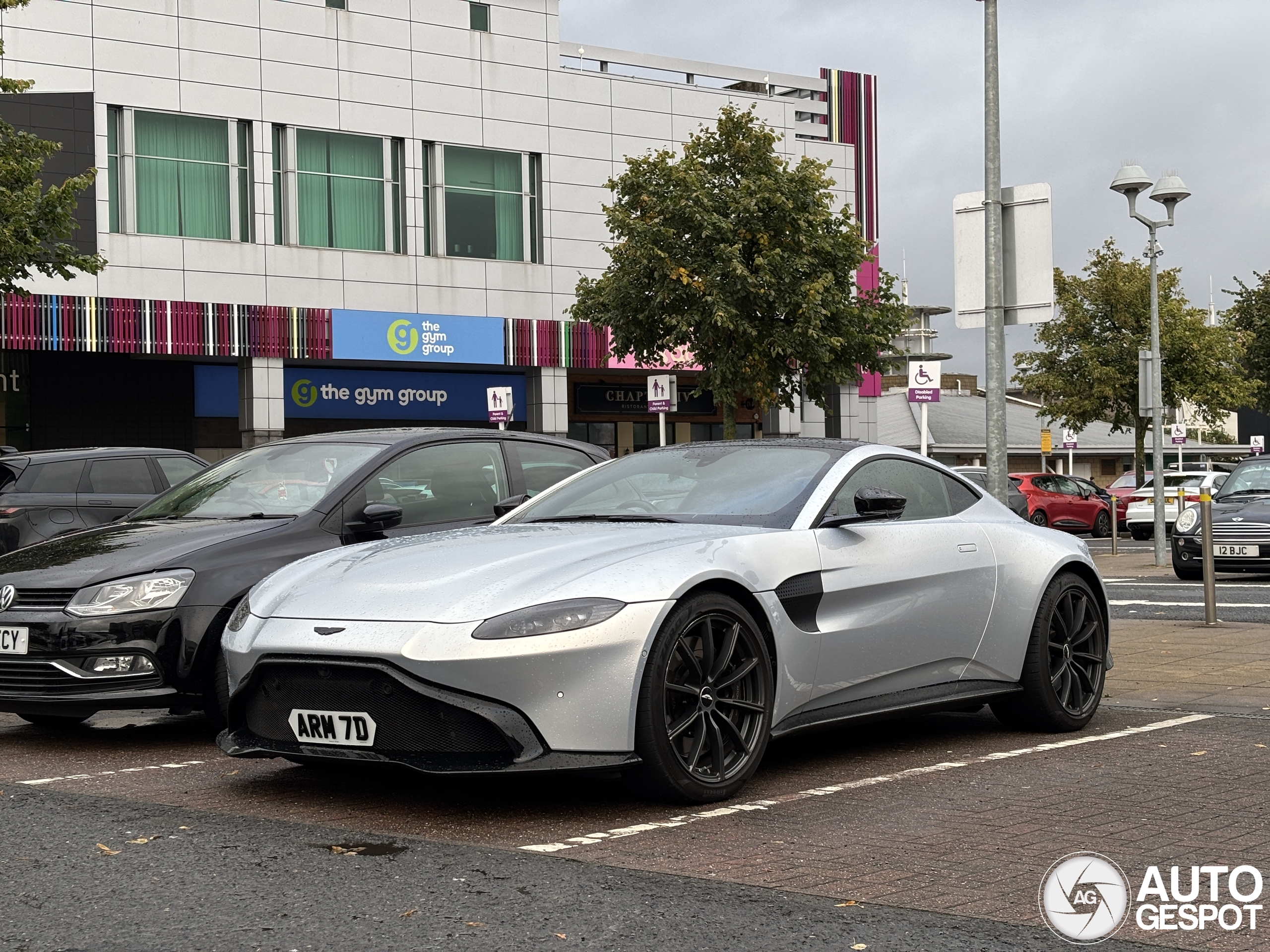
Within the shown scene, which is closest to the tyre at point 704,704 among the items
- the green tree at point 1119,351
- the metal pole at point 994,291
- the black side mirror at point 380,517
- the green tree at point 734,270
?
the black side mirror at point 380,517

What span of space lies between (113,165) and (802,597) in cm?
3021

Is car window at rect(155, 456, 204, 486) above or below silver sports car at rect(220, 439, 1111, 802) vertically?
above

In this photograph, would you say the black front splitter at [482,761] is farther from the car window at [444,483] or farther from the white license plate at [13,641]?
the car window at [444,483]

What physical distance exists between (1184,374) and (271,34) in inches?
1046

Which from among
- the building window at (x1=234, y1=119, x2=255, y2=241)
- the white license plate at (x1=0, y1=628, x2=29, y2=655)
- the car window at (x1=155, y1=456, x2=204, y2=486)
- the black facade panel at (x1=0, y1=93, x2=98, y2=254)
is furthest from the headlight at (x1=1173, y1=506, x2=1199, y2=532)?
the black facade panel at (x1=0, y1=93, x2=98, y2=254)

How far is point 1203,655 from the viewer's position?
10.3m

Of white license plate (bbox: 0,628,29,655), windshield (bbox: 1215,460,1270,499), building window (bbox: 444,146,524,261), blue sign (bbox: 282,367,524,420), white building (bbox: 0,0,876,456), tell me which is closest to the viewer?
white license plate (bbox: 0,628,29,655)

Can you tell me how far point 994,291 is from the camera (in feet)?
37.0

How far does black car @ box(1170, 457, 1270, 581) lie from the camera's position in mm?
17453

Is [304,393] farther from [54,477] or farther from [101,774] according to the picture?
[101,774]

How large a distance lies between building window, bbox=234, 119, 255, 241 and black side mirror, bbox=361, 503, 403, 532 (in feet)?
92.7

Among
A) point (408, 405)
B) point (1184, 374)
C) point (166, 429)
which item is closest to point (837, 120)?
point (1184, 374)

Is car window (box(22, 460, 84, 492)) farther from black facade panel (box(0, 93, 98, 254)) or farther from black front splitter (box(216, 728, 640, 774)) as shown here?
black facade panel (box(0, 93, 98, 254))

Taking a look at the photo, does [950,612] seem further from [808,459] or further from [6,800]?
[6,800]
